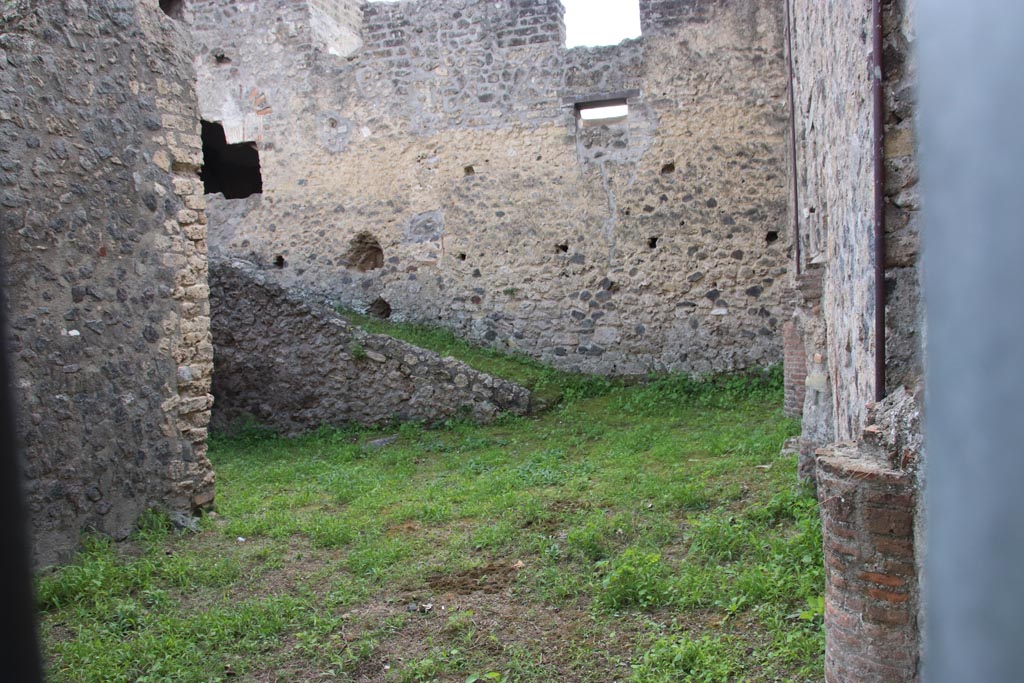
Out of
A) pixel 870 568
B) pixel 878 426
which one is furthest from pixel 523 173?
pixel 870 568

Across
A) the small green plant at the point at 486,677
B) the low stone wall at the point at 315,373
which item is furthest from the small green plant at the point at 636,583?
the low stone wall at the point at 315,373

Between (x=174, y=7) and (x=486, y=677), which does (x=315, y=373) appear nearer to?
(x=174, y=7)

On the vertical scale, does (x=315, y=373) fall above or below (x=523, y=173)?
below

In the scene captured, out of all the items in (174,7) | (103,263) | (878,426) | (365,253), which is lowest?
(878,426)

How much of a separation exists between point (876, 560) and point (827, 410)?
3.51m

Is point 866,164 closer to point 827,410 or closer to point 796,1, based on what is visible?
point 827,410

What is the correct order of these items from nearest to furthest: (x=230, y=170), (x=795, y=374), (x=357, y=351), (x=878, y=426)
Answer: (x=878, y=426) → (x=795, y=374) → (x=357, y=351) → (x=230, y=170)

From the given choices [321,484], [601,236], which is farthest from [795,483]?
[601,236]

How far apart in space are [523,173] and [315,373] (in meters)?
3.82

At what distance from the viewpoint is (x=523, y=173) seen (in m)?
11.0

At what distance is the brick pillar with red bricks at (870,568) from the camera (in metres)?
2.55

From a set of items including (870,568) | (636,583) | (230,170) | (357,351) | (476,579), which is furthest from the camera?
(230,170)

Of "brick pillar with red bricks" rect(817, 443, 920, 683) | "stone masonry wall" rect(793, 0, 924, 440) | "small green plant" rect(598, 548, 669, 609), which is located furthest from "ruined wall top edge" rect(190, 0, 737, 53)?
"brick pillar with red bricks" rect(817, 443, 920, 683)

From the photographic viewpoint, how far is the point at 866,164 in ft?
10.4
